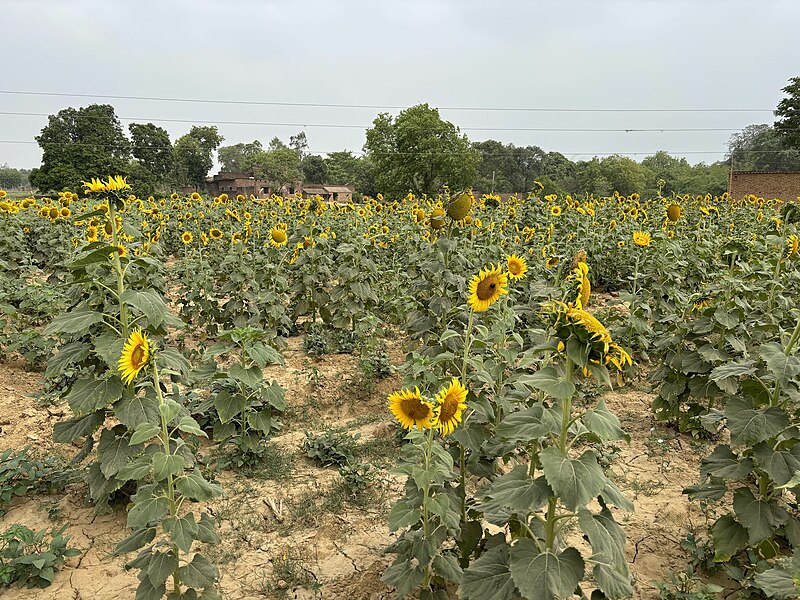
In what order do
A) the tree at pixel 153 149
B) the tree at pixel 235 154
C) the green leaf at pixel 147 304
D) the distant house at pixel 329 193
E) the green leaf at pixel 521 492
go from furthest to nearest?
the tree at pixel 235 154 < the tree at pixel 153 149 < the distant house at pixel 329 193 < the green leaf at pixel 147 304 < the green leaf at pixel 521 492

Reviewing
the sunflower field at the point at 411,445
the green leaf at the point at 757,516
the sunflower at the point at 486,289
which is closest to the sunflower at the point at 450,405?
the sunflower field at the point at 411,445

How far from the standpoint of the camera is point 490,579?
1840 millimetres

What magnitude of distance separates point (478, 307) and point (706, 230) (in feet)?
26.4

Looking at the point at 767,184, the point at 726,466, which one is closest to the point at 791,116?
the point at 767,184

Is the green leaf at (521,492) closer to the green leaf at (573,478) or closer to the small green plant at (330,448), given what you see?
the green leaf at (573,478)

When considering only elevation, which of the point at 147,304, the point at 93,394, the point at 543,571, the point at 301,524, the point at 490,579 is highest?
the point at 147,304

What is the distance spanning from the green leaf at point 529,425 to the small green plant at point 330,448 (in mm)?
2345

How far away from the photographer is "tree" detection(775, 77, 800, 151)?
116ft

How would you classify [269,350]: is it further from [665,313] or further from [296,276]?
[665,313]

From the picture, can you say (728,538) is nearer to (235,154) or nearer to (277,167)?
(277,167)

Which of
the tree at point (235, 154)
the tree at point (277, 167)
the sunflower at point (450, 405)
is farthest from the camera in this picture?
the tree at point (235, 154)

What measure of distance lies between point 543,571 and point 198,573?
154 cm

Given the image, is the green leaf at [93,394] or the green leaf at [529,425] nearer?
the green leaf at [529,425]

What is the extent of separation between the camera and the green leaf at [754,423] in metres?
2.34
